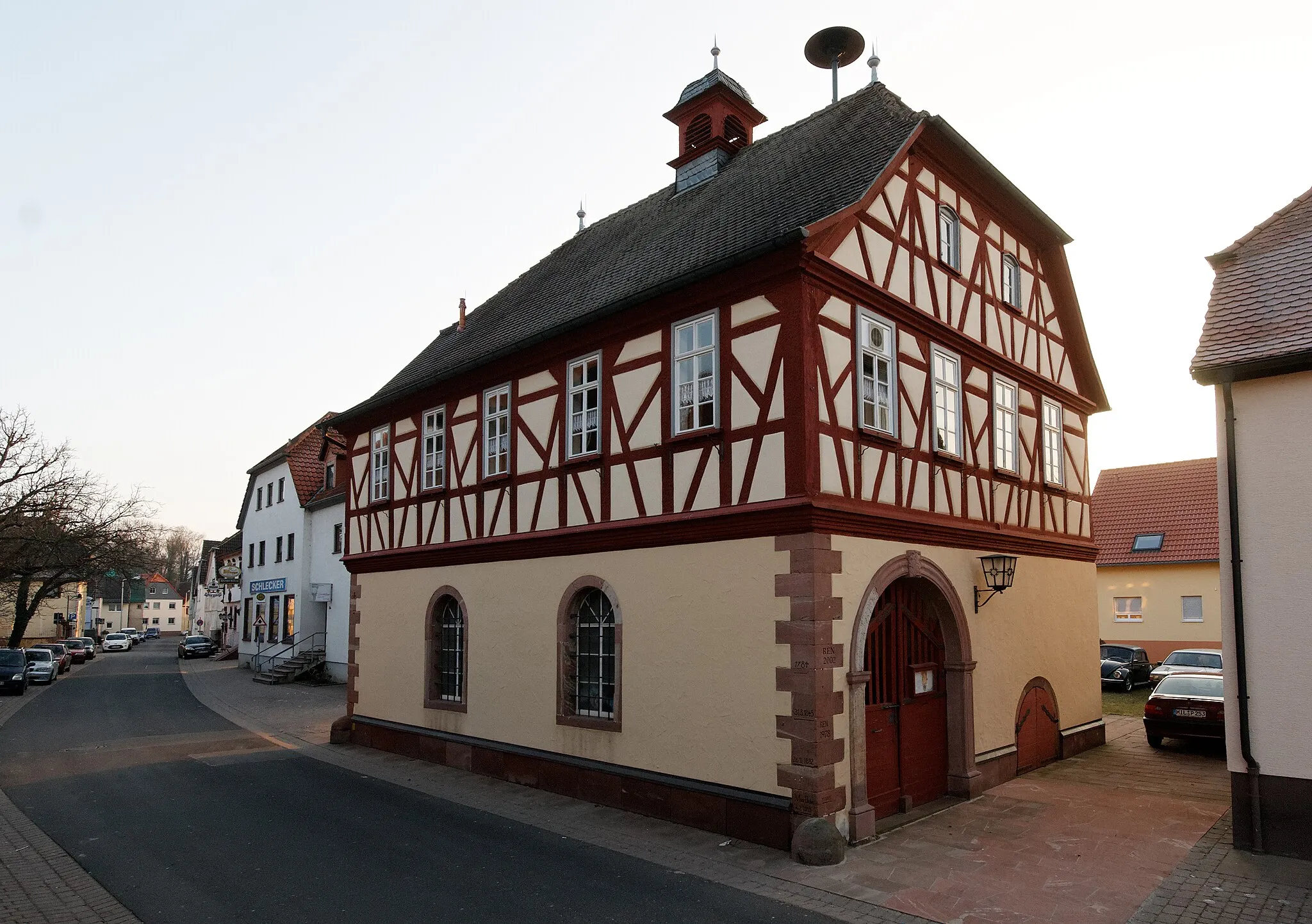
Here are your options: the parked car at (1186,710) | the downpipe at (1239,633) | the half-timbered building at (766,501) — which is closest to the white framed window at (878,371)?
the half-timbered building at (766,501)

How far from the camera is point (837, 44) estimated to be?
628 inches

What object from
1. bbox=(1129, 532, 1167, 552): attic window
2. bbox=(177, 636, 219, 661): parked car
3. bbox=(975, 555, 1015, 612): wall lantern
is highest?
bbox=(1129, 532, 1167, 552): attic window

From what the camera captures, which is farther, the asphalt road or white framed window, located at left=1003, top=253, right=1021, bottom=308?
white framed window, located at left=1003, top=253, right=1021, bottom=308

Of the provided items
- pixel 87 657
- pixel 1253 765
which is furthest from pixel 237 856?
pixel 87 657

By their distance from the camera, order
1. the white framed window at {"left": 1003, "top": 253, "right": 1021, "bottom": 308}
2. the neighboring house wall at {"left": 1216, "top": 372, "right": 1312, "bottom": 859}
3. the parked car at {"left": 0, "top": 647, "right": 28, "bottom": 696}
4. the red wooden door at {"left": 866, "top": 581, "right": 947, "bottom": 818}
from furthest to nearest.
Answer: the parked car at {"left": 0, "top": 647, "right": 28, "bottom": 696} < the white framed window at {"left": 1003, "top": 253, "right": 1021, "bottom": 308} < the red wooden door at {"left": 866, "top": 581, "right": 947, "bottom": 818} < the neighboring house wall at {"left": 1216, "top": 372, "right": 1312, "bottom": 859}

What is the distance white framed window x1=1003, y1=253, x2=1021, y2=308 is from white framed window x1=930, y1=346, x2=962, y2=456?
2.59 m

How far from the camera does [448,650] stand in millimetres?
16016

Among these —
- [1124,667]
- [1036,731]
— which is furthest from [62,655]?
[1124,667]

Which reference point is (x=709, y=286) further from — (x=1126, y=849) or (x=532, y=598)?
(x=1126, y=849)

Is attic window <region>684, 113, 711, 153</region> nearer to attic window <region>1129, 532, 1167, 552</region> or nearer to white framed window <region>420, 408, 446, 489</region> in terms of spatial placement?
white framed window <region>420, 408, 446, 489</region>

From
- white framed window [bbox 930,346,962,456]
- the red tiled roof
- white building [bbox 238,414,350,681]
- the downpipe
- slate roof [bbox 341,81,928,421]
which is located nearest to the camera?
the downpipe

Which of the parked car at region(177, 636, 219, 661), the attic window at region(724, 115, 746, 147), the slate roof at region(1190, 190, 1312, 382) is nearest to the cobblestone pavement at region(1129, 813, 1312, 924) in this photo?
the slate roof at region(1190, 190, 1312, 382)

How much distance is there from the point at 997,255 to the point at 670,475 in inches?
272

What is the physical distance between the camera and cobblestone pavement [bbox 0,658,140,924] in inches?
312
